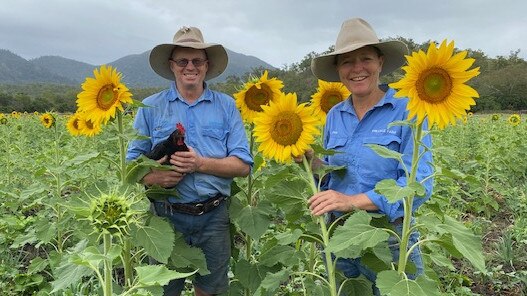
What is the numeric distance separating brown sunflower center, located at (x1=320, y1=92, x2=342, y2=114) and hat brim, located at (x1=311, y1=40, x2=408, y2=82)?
0.50 feet

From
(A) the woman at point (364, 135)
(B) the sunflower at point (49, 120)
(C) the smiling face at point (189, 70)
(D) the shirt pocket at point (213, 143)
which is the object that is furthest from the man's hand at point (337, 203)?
(B) the sunflower at point (49, 120)

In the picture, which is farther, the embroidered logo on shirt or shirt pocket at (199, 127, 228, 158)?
shirt pocket at (199, 127, 228, 158)

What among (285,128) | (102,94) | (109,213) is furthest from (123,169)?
(109,213)

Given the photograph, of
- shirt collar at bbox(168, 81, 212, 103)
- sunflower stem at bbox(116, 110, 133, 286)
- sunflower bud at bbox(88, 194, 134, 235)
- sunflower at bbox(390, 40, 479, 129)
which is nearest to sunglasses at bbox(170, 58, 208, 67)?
shirt collar at bbox(168, 81, 212, 103)

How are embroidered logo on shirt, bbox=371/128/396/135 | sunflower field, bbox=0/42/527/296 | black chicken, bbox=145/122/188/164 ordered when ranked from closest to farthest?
1. sunflower field, bbox=0/42/527/296
2. embroidered logo on shirt, bbox=371/128/396/135
3. black chicken, bbox=145/122/188/164

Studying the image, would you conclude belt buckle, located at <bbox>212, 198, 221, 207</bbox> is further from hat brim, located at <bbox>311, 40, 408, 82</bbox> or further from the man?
hat brim, located at <bbox>311, 40, 408, 82</bbox>

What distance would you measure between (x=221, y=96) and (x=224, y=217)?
2.24 feet

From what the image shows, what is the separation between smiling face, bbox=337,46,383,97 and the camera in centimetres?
220

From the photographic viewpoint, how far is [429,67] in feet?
5.73

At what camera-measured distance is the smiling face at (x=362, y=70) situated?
2203 millimetres

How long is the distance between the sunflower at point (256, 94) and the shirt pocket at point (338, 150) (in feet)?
1.55

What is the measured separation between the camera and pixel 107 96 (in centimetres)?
233

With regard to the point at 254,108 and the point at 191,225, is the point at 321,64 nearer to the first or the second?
the point at 254,108

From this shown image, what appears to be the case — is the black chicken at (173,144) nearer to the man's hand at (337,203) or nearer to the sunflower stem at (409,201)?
the man's hand at (337,203)
